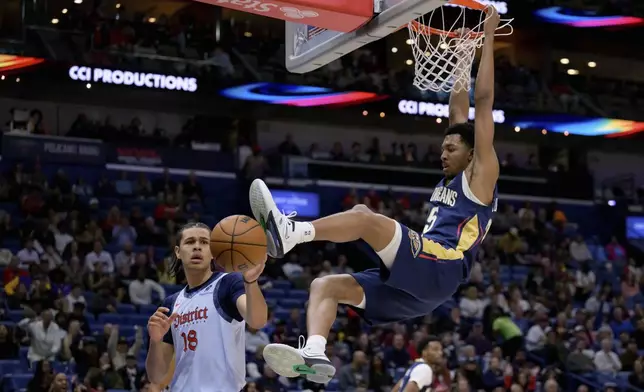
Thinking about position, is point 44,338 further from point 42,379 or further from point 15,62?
point 15,62

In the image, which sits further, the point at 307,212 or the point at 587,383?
the point at 307,212

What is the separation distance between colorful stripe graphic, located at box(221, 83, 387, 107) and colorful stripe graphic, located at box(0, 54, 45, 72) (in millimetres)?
4778

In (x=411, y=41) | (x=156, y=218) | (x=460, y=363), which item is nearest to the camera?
(x=411, y=41)

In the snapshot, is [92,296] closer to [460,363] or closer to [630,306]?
[460,363]

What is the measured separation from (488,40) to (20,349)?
Result: 9908 millimetres

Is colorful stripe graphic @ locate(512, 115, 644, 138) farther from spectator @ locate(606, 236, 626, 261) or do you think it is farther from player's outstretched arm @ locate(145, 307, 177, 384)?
player's outstretched arm @ locate(145, 307, 177, 384)

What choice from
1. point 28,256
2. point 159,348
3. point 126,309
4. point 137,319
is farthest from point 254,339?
point 159,348

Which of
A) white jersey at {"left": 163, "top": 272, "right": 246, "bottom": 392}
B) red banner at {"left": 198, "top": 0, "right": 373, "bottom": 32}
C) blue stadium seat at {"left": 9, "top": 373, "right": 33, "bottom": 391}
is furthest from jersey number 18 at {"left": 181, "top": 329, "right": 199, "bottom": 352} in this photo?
→ blue stadium seat at {"left": 9, "top": 373, "right": 33, "bottom": 391}

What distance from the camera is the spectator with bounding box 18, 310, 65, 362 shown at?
14773 mm

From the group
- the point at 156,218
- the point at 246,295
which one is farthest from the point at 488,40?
the point at 156,218

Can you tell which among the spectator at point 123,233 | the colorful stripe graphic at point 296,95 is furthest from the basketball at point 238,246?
the colorful stripe graphic at point 296,95

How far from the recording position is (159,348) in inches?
270

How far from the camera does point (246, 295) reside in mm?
6316

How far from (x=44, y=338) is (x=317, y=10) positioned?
9186 millimetres
